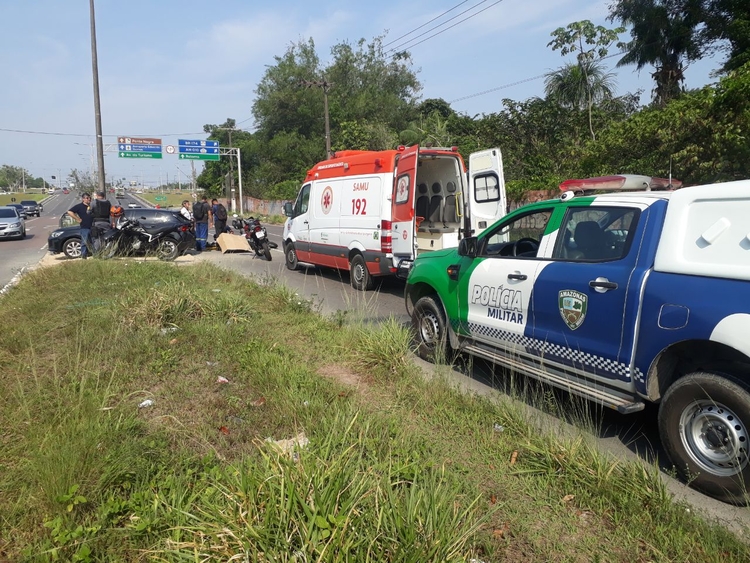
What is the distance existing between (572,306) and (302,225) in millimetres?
9480

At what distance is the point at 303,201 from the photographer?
525 inches

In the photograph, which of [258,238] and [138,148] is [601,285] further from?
[138,148]

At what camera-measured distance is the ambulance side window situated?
13.1 metres

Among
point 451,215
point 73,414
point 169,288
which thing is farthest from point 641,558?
point 451,215

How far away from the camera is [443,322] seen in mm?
6105

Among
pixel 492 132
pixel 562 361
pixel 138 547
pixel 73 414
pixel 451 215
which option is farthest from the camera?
pixel 492 132

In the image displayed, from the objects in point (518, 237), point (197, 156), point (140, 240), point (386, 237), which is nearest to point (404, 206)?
point (386, 237)

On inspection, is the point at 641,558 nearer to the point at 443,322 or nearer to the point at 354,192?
the point at 443,322

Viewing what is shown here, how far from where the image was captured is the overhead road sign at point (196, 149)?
152 feet

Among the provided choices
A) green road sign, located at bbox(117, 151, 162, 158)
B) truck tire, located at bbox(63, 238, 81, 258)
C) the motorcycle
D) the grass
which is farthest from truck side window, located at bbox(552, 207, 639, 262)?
green road sign, located at bbox(117, 151, 162, 158)

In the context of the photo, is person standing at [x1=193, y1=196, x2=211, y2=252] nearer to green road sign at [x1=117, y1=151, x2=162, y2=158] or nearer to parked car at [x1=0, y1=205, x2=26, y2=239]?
parked car at [x1=0, y1=205, x2=26, y2=239]

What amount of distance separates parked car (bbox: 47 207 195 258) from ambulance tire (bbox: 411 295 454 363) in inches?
443

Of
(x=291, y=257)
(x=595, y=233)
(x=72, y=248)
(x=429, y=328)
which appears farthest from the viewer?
(x=72, y=248)

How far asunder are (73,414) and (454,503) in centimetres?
260
